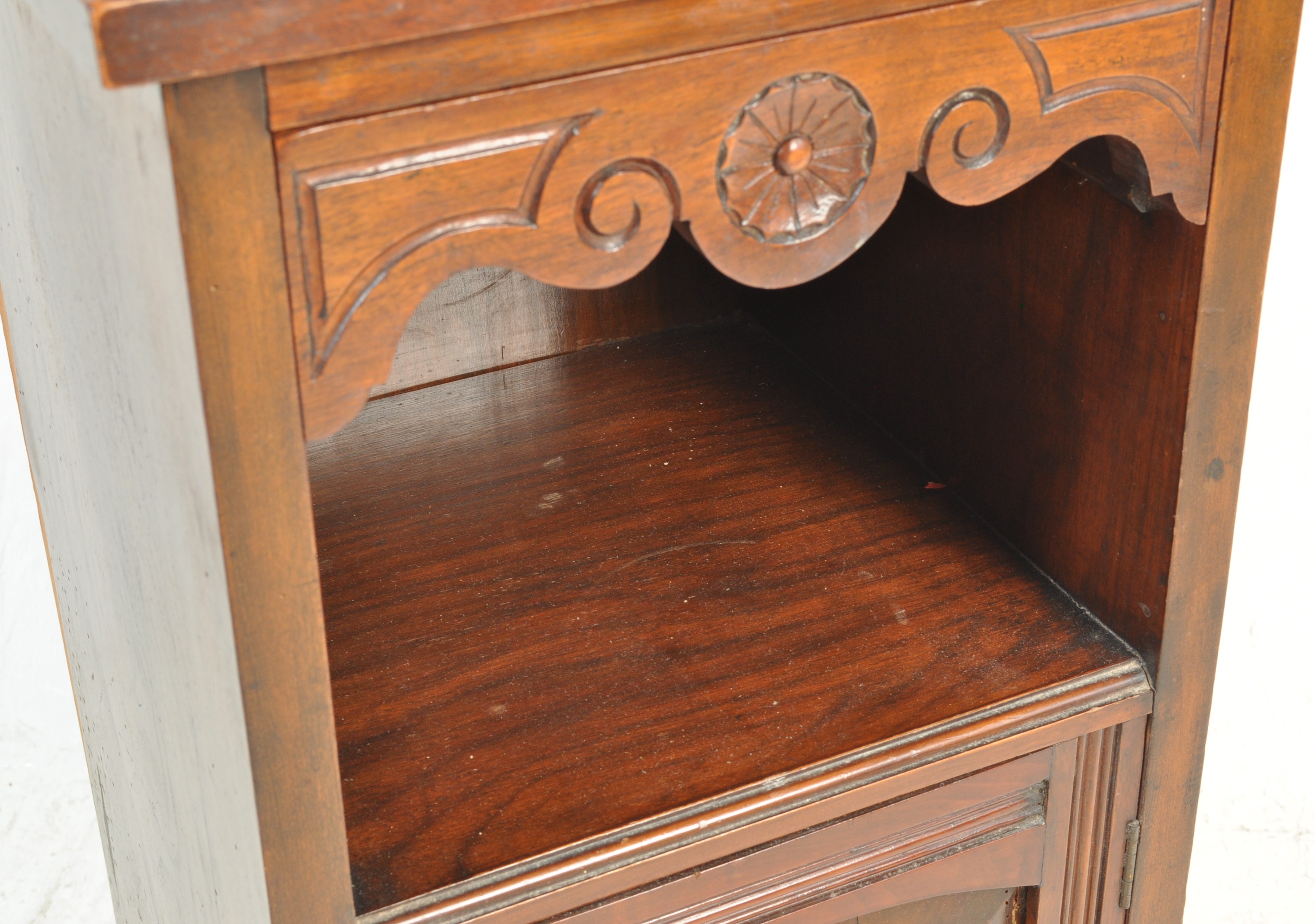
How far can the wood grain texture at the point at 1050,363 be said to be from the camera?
0.85 meters

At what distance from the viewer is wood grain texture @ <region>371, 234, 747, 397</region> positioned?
45.7 inches

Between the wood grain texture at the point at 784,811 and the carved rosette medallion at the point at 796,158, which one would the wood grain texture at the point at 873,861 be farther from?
the carved rosette medallion at the point at 796,158

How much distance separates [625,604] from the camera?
0.96 m

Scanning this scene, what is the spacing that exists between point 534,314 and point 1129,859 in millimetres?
580

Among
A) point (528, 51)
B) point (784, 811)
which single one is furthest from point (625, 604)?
point (528, 51)

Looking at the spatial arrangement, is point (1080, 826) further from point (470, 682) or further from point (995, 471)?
point (470, 682)

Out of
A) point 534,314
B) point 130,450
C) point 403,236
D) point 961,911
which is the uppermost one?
point 403,236

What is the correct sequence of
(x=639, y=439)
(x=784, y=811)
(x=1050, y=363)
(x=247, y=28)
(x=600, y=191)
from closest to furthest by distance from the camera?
(x=247, y=28), (x=600, y=191), (x=784, y=811), (x=1050, y=363), (x=639, y=439)

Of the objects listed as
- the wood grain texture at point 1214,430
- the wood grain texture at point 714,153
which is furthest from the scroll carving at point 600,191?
the wood grain texture at point 1214,430

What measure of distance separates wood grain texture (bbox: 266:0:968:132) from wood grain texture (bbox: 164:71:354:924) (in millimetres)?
23

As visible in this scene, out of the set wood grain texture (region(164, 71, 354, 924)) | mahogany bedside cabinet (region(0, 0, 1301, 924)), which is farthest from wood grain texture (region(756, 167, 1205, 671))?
wood grain texture (region(164, 71, 354, 924))

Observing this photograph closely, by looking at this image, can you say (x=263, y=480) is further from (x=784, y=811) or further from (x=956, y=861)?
(x=956, y=861)

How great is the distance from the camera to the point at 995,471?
100 cm

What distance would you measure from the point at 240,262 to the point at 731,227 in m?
0.22
